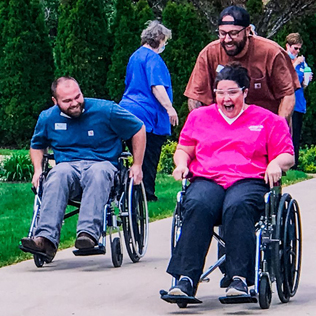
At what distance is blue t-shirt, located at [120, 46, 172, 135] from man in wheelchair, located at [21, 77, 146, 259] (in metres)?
2.55

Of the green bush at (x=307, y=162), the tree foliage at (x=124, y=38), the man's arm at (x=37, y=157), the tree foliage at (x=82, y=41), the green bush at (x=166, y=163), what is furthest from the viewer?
the tree foliage at (x=82, y=41)

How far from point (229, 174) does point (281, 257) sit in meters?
0.54

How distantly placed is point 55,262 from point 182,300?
6.46 feet

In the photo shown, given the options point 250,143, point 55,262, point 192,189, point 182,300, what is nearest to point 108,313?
→ point 182,300

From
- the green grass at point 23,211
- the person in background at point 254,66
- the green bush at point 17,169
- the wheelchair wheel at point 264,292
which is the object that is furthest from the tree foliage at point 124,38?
the wheelchair wheel at point 264,292

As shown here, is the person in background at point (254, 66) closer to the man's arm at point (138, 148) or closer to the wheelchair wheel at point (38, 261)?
the man's arm at point (138, 148)

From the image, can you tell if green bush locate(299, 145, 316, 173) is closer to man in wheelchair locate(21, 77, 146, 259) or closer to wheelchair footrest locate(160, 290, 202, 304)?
man in wheelchair locate(21, 77, 146, 259)

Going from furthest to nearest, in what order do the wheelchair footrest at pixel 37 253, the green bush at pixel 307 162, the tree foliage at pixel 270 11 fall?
the tree foliage at pixel 270 11 < the green bush at pixel 307 162 < the wheelchair footrest at pixel 37 253

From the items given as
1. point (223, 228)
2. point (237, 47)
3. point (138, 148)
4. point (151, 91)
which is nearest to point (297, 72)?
point (151, 91)

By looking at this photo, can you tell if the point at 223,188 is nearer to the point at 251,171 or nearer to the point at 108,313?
the point at 251,171

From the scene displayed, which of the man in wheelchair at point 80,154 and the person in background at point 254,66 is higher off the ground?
the person in background at point 254,66

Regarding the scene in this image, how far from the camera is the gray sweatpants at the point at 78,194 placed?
22.1ft

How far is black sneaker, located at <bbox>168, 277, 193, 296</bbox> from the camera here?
17.8 feet

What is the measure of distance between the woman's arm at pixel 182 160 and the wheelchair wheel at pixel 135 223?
1161mm
